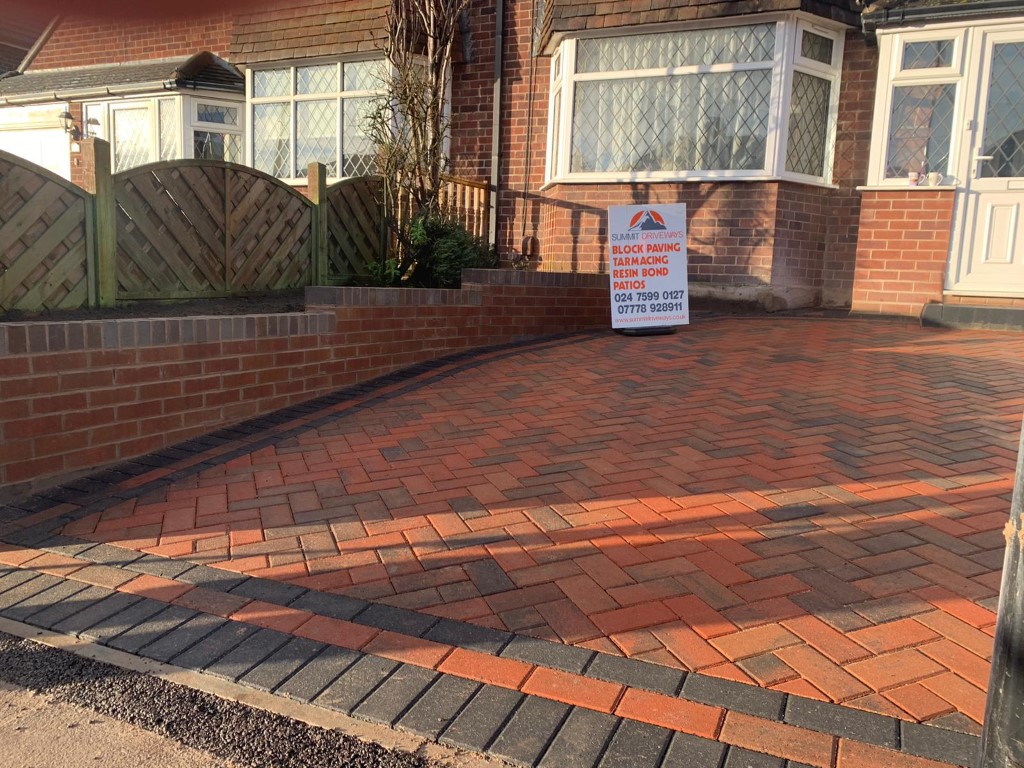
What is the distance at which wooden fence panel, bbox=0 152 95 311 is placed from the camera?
505cm

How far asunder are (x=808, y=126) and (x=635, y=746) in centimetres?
901

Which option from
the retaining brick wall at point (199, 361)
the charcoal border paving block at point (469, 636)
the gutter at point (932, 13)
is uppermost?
the gutter at point (932, 13)

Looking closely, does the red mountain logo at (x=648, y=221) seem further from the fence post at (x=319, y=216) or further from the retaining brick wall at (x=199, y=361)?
the fence post at (x=319, y=216)

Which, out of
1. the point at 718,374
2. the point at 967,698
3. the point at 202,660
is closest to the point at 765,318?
the point at 718,374

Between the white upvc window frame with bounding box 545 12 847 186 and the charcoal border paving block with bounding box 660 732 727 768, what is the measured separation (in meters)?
8.06

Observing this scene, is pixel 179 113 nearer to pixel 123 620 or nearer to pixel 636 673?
pixel 123 620

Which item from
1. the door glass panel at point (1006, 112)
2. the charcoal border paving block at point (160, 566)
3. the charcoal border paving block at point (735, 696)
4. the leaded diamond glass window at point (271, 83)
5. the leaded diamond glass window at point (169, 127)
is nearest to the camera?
the charcoal border paving block at point (735, 696)

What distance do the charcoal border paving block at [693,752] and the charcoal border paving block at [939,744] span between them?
1.64 ft

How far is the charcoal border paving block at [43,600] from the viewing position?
295 centimetres

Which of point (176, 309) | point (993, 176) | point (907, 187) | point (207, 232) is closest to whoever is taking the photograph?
point (176, 309)

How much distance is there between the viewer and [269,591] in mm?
3070

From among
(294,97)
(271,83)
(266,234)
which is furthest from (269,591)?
(271,83)

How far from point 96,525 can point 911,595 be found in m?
3.54

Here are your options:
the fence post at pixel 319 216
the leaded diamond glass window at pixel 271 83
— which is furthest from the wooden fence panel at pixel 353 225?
the leaded diamond glass window at pixel 271 83
